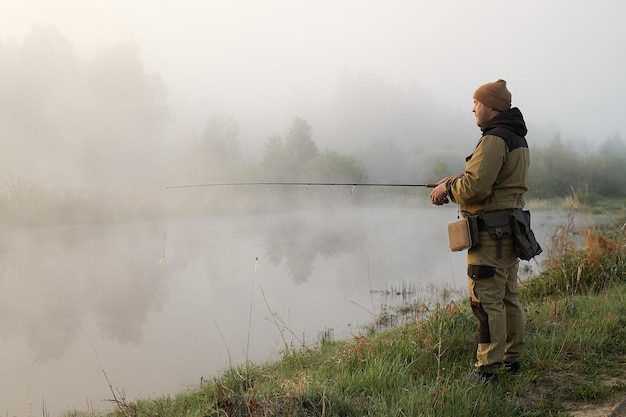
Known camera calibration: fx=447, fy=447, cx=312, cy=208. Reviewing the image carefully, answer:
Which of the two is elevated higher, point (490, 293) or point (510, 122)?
point (510, 122)

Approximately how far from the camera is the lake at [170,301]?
5.86 m

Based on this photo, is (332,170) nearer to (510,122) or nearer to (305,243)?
(305,243)

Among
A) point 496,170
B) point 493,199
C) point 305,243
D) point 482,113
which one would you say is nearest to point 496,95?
point 482,113

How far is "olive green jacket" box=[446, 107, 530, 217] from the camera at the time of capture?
9.49 feet

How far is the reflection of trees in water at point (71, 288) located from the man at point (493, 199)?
19.6 feet

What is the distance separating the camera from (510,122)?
3.01 meters

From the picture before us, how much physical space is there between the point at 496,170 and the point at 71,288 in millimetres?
10598

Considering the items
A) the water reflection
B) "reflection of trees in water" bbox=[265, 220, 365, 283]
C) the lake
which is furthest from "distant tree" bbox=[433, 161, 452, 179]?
the lake

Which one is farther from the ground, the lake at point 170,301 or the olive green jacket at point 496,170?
the olive green jacket at point 496,170

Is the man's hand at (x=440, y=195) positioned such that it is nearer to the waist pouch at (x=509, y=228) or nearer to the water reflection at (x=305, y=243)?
the waist pouch at (x=509, y=228)

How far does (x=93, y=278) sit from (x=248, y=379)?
10.3 metres

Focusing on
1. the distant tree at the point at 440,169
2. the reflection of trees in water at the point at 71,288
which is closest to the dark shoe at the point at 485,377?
the reflection of trees in water at the point at 71,288

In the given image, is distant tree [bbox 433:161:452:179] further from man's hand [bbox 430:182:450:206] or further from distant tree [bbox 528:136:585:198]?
man's hand [bbox 430:182:450:206]

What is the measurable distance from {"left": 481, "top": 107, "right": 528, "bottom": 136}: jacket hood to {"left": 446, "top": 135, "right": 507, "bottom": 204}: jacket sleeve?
13 cm
